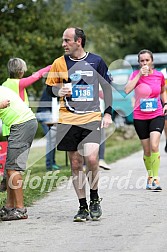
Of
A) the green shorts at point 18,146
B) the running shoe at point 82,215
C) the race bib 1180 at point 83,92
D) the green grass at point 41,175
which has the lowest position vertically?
the green grass at point 41,175

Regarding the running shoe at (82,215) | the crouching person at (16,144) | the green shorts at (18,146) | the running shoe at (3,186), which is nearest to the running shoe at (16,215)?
the crouching person at (16,144)

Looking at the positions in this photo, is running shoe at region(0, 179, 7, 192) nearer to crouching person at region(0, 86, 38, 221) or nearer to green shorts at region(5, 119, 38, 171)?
crouching person at region(0, 86, 38, 221)

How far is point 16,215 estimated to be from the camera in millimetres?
8453

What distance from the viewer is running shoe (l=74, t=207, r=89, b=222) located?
319 inches

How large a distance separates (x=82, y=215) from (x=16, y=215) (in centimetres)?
79

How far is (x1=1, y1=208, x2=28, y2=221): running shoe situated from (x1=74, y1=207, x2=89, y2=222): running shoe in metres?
0.67

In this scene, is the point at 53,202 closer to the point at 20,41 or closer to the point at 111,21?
the point at 20,41

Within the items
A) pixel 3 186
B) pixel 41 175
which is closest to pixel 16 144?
pixel 3 186

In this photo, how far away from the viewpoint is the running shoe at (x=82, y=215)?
26.6 feet

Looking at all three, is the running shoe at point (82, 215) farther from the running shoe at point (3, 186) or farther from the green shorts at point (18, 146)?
the running shoe at point (3, 186)

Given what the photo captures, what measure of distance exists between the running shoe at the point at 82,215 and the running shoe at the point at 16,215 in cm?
67

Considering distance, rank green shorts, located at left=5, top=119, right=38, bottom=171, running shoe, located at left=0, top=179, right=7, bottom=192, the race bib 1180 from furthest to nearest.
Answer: running shoe, located at left=0, top=179, right=7, bottom=192 → green shorts, located at left=5, top=119, right=38, bottom=171 → the race bib 1180

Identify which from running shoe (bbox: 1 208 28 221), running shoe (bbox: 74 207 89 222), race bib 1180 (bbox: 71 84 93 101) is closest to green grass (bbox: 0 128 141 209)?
running shoe (bbox: 1 208 28 221)

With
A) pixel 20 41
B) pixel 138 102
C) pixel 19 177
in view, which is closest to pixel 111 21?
pixel 20 41
